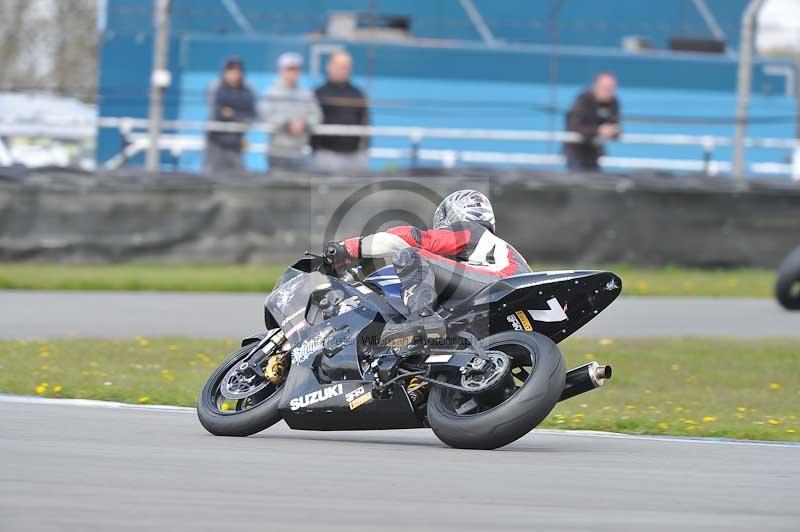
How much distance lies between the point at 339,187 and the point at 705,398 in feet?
24.3

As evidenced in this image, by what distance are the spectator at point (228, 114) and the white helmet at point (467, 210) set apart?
9.77 meters

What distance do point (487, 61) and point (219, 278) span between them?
7.74 meters

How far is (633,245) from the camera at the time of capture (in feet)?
53.5

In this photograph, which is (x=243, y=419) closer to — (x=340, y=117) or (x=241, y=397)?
(x=241, y=397)

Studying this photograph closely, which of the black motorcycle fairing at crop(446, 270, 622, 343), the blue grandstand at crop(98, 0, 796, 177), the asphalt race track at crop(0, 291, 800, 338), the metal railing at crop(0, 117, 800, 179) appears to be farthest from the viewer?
the blue grandstand at crop(98, 0, 796, 177)

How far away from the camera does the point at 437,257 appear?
21.6ft

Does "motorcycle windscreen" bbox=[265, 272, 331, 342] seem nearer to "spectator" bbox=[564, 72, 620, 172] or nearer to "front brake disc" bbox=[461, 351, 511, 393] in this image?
"front brake disc" bbox=[461, 351, 511, 393]

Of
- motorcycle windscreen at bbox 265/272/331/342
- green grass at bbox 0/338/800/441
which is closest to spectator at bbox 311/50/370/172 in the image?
green grass at bbox 0/338/800/441

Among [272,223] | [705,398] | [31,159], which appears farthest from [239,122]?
[705,398]

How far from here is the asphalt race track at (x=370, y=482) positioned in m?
4.75

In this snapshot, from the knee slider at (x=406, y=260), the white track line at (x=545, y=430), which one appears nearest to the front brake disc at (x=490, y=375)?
the knee slider at (x=406, y=260)

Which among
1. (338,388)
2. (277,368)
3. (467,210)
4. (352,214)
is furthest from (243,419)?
(352,214)

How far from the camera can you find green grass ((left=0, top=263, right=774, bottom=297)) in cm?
1474

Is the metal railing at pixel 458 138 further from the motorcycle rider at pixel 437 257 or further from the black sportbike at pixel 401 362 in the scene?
the motorcycle rider at pixel 437 257
